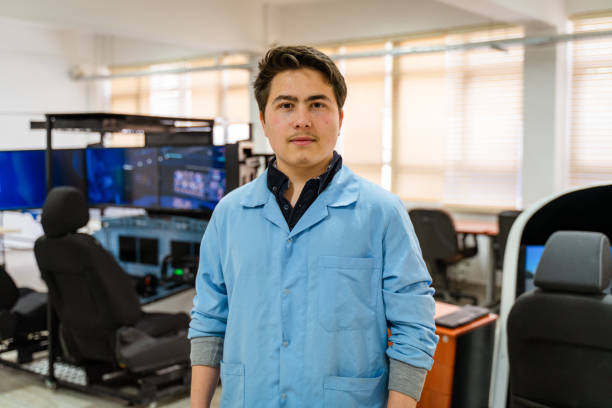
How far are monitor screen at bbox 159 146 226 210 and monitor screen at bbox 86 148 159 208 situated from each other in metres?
0.09

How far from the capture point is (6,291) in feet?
11.3

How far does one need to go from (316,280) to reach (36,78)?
8.78 metres

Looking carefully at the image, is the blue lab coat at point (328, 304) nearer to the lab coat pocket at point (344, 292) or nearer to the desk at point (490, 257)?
the lab coat pocket at point (344, 292)

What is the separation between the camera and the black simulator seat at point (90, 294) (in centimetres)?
296

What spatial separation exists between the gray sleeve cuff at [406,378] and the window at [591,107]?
528 centimetres

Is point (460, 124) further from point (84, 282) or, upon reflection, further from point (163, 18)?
point (84, 282)

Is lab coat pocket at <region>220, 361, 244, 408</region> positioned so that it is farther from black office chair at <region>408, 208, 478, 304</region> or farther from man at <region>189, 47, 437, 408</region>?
black office chair at <region>408, 208, 478, 304</region>

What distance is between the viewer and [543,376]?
68.3 inches

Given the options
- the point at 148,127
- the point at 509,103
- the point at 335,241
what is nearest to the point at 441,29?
the point at 509,103

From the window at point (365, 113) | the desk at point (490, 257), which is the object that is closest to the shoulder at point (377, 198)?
the desk at point (490, 257)

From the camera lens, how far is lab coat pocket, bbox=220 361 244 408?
1.25 m

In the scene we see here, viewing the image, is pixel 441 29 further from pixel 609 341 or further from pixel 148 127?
pixel 609 341

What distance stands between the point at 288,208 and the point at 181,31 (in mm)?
5645

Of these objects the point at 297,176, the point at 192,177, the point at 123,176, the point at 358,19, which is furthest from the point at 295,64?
the point at 358,19
